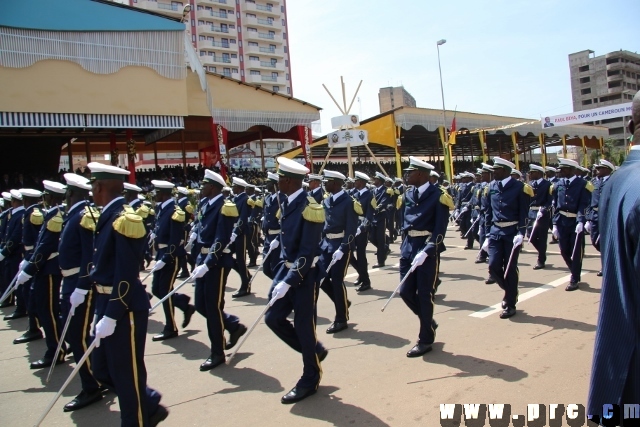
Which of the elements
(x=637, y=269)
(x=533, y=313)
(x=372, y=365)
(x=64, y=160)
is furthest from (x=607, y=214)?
(x=64, y=160)

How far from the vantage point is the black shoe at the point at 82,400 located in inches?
179

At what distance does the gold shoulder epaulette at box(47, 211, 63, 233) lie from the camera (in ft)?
18.2

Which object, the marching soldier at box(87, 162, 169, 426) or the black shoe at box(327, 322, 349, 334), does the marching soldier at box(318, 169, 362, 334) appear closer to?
the black shoe at box(327, 322, 349, 334)

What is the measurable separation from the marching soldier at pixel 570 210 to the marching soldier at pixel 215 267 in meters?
5.26

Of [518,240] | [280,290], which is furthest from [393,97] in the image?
[280,290]

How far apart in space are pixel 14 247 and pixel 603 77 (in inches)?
4272

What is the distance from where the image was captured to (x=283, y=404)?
169 inches

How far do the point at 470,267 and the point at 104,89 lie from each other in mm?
13482

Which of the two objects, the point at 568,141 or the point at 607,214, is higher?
the point at 568,141

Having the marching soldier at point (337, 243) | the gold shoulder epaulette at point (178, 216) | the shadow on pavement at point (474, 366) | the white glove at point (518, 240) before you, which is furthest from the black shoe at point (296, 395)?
the white glove at point (518, 240)

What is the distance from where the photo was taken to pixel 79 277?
452 cm

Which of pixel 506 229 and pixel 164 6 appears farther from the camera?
pixel 164 6

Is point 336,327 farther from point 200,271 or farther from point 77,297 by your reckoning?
point 77,297

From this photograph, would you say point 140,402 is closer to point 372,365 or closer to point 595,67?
point 372,365
